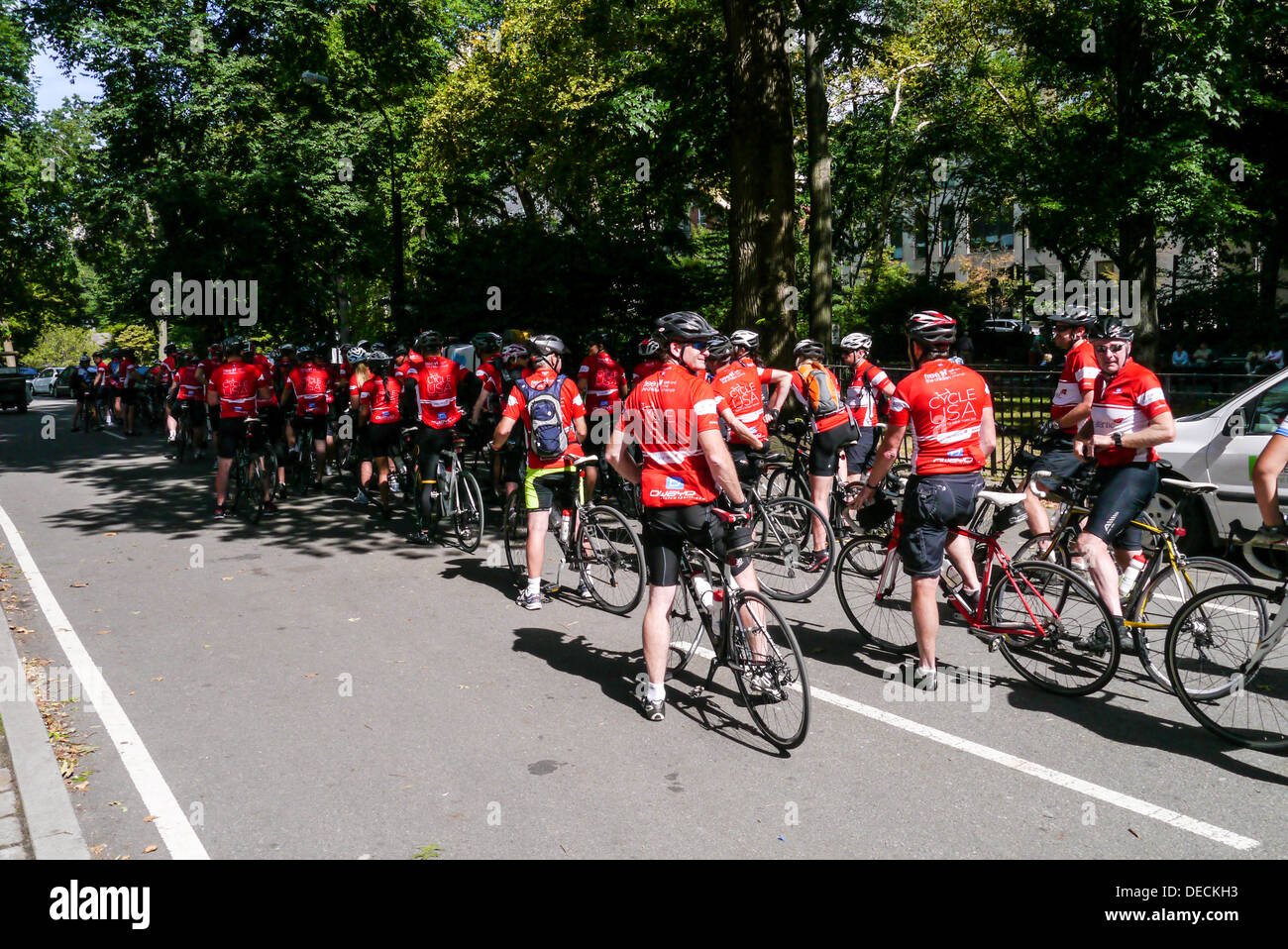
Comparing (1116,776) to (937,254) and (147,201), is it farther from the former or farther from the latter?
(937,254)

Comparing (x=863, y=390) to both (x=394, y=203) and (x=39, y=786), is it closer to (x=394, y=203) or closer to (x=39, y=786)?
(x=39, y=786)

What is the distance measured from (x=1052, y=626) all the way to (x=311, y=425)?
10.7 meters

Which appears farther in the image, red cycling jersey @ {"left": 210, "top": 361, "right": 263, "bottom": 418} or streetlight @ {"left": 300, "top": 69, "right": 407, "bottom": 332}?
streetlight @ {"left": 300, "top": 69, "right": 407, "bottom": 332}

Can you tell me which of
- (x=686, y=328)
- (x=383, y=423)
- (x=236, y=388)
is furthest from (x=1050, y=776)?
(x=236, y=388)

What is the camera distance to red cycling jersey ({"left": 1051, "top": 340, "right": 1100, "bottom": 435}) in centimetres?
754

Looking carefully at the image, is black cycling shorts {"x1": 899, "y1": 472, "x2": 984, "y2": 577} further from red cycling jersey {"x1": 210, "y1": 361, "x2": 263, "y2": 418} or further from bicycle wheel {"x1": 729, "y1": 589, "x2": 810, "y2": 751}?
red cycling jersey {"x1": 210, "y1": 361, "x2": 263, "y2": 418}

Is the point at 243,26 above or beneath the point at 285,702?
above

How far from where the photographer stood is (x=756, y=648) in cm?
526

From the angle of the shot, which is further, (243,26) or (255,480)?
(243,26)

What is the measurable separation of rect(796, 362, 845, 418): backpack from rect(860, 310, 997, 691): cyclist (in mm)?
3115

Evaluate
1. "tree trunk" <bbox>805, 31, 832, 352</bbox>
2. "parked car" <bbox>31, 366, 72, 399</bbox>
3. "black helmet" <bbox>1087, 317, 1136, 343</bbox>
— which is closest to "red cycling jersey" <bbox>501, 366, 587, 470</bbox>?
"black helmet" <bbox>1087, 317, 1136, 343</bbox>
